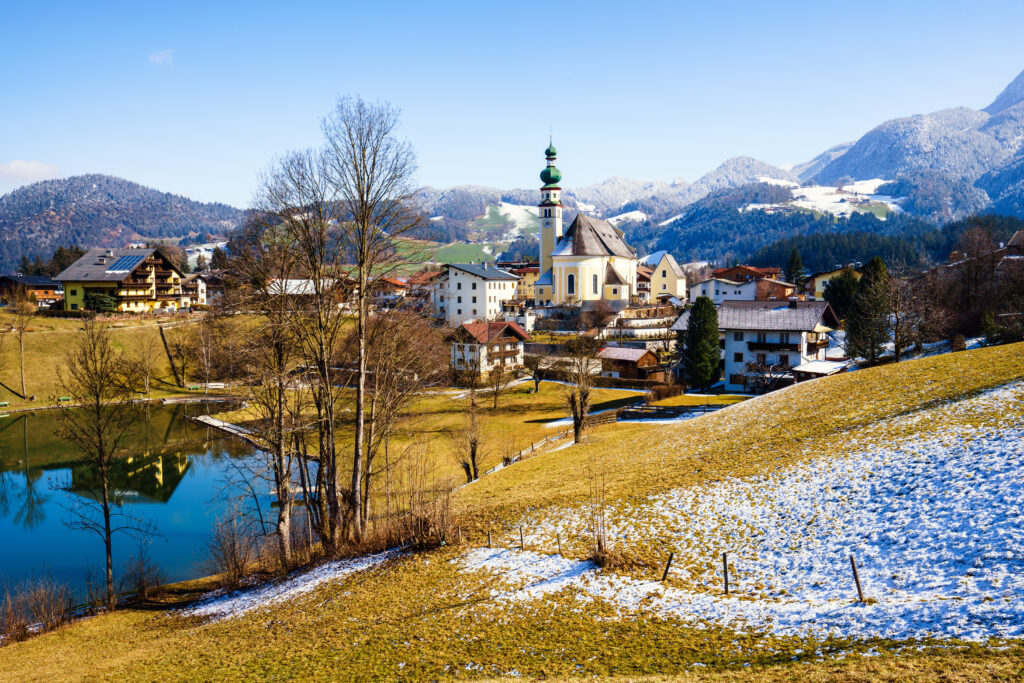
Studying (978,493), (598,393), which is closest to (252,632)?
(978,493)

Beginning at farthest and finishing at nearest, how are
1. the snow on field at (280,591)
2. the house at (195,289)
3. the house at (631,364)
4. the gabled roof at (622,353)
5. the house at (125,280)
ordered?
1. the house at (195,289)
2. the house at (125,280)
3. the gabled roof at (622,353)
4. the house at (631,364)
5. the snow on field at (280,591)

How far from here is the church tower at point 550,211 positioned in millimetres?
106000

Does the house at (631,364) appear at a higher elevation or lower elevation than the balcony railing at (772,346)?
lower

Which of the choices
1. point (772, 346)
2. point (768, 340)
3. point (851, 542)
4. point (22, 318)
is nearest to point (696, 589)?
point (851, 542)

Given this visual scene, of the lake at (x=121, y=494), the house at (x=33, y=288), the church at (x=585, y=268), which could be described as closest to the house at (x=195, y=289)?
the house at (x=33, y=288)

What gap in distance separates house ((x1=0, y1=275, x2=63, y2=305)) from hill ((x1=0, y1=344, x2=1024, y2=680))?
87.2 meters

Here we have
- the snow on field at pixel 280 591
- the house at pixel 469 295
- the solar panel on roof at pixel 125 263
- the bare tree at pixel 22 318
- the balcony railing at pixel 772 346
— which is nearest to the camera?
the snow on field at pixel 280 591

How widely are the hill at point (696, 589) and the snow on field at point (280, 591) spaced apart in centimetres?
10

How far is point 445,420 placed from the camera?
44062mm

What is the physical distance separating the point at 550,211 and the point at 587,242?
52.9ft

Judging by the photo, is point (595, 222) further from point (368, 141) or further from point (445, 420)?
point (368, 141)

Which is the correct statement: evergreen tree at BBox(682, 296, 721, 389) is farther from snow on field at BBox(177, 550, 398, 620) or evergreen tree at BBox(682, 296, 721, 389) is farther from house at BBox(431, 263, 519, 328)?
house at BBox(431, 263, 519, 328)

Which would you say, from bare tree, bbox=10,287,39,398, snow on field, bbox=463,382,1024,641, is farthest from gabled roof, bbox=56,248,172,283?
snow on field, bbox=463,382,1024,641

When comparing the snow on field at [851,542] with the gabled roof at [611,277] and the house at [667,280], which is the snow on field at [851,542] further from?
the house at [667,280]
